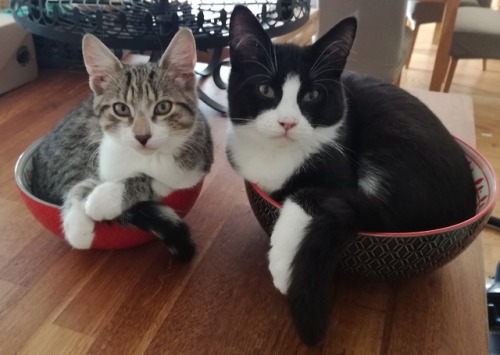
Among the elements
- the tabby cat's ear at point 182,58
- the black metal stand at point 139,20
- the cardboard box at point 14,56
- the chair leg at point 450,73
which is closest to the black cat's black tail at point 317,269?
the tabby cat's ear at point 182,58

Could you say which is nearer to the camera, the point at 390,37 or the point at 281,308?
the point at 281,308

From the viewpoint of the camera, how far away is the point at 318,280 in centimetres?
55

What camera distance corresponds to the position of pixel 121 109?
0.74m

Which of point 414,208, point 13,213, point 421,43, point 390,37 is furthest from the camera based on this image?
point 421,43

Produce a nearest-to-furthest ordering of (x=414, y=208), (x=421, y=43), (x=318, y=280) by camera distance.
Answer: (x=318, y=280), (x=414, y=208), (x=421, y=43)

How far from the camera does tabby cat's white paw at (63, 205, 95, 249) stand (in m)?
0.67

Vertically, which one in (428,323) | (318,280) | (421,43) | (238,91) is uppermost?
(238,91)

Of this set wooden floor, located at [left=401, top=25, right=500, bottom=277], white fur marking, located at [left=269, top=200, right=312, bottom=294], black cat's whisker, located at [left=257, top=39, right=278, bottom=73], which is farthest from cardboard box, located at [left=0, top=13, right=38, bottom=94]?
wooden floor, located at [left=401, top=25, right=500, bottom=277]

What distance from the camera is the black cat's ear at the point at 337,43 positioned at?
2.30ft

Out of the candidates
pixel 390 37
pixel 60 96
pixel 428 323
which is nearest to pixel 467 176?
pixel 428 323

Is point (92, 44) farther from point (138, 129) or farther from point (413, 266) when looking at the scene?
point (413, 266)

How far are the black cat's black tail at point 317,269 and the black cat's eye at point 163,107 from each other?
0.32 metres

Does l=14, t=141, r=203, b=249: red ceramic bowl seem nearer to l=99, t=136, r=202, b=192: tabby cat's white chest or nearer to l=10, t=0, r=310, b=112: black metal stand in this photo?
l=99, t=136, r=202, b=192: tabby cat's white chest

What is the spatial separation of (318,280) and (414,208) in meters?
0.21
